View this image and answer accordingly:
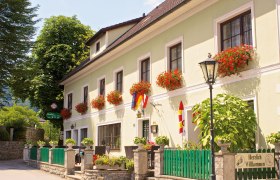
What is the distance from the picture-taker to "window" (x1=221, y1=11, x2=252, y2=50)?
11.6 meters

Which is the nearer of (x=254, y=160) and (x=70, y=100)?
(x=254, y=160)

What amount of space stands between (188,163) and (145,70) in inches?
313

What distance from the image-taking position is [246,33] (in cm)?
1164

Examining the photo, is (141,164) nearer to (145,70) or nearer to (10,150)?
(145,70)

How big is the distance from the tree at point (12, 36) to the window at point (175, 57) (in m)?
17.1

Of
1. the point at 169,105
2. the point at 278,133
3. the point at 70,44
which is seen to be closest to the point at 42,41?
the point at 70,44

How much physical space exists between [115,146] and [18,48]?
540 inches

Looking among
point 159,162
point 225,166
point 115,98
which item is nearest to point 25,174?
point 115,98

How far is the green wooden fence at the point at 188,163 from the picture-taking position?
31.3 ft

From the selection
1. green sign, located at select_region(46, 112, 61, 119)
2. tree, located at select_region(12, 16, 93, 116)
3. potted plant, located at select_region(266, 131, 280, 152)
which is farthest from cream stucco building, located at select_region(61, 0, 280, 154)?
tree, located at select_region(12, 16, 93, 116)

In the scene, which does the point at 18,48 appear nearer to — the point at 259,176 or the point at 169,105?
the point at 169,105

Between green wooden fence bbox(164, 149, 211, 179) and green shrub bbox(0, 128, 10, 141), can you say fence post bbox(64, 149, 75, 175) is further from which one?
green shrub bbox(0, 128, 10, 141)

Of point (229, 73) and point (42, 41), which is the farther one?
point (42, 41)

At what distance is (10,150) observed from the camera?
30.7m
